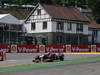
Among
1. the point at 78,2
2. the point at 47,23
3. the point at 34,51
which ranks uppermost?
the point at 78,2

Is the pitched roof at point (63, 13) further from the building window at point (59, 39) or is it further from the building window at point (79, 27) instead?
the building window at point (59, 39)

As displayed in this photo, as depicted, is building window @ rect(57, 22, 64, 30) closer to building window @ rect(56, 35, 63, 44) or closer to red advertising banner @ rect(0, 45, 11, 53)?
building window @ rect(56, 35, 63, 44)

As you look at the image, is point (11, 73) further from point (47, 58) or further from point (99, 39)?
point (99, 39)

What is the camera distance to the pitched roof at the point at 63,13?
67.9m

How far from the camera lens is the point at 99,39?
81875mm

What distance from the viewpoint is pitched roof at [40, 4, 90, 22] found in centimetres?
6788

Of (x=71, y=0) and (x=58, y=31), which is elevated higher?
(x=71, y=0)

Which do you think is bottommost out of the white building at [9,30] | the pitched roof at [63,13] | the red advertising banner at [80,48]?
the red advertising banner at [80,48]

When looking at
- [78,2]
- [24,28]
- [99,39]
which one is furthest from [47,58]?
[78,2]

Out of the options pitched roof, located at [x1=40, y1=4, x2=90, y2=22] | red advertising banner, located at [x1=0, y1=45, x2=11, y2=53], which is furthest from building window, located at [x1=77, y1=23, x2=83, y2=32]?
red advertising banner, located at [x1=0, y1=45, x2=11, y2=53]

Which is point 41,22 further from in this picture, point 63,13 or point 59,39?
point 59,39

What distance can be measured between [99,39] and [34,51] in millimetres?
34476

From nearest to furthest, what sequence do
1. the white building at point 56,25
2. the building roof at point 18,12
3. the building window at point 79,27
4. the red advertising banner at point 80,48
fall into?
the red advertising banner at point 80,48
the white building at point 56,25
the building window at point 79,27
the building roof at point 18,12

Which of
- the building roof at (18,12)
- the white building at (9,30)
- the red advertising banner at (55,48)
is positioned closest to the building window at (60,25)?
the white building at (9,30)
